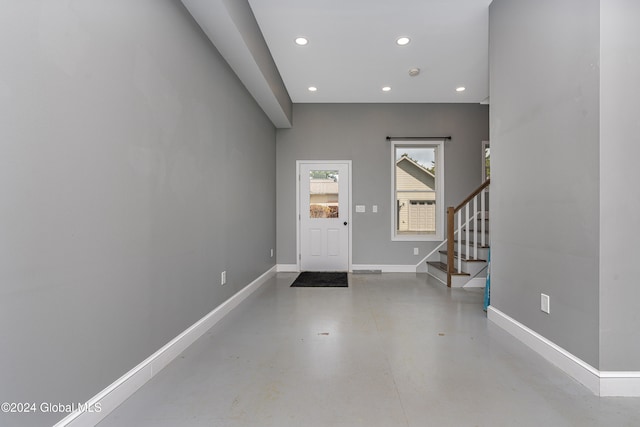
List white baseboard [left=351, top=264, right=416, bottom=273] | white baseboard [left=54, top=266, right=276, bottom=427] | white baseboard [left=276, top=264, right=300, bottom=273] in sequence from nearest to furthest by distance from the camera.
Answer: white baseboard [left=54, top=266, right=276, bottom=427] → white baseboard [left=351, top=264, right=416, bottom=273] → white baseboard [left=276, top=264, right=300, bottom=273]

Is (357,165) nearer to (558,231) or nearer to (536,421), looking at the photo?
(558,231)

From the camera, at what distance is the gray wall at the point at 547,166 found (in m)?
1.64

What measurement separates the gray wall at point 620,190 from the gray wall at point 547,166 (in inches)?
1.5

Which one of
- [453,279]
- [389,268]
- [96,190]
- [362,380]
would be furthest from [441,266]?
[96,190]

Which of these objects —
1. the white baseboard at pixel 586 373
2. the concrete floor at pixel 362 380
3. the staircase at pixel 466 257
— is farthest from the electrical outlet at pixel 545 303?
the staircase at pixel 466 257

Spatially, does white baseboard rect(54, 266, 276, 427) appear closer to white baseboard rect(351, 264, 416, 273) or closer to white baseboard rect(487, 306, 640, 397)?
white baseboard rect(487, 306, 640, 397)

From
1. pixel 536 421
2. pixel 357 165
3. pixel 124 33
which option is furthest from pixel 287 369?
pixel 357 165

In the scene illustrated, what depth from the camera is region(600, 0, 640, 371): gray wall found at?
156 centimetres

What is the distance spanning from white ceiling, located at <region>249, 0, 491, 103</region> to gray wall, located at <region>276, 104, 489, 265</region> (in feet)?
1.18

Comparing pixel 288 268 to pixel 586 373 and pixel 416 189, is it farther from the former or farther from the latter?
pixel 586 373

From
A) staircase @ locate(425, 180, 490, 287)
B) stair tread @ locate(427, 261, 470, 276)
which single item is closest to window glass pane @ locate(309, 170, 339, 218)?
stair tread @ locate(427, 261, 470, 276)

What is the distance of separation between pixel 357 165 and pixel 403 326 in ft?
10.3

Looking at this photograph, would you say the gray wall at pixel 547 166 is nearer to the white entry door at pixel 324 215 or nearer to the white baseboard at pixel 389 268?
the white baseboard at pixel 389 268

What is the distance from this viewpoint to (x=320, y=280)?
14.5 ft
